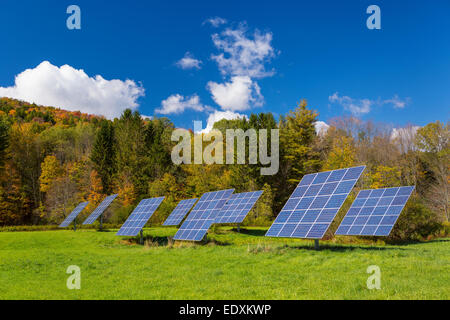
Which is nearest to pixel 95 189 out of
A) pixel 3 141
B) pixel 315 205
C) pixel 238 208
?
pixel 3 141

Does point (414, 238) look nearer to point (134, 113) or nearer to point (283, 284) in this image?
point (283, 284)

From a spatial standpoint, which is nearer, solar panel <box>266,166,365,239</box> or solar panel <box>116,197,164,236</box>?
solar panel <box>266,166,365,239</box>

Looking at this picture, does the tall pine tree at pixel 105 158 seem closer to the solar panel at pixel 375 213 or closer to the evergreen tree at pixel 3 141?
the evergreen tree at pixel 3 141

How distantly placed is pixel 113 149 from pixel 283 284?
6094cm

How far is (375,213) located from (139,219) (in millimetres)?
18011

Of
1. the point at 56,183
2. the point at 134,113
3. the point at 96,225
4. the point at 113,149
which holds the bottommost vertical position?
the point at 96,225

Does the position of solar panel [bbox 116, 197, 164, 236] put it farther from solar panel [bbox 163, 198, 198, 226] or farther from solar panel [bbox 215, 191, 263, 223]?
solar panel [bbox 215, 191, 263, 223]

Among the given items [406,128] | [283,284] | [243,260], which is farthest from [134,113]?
[283,284]

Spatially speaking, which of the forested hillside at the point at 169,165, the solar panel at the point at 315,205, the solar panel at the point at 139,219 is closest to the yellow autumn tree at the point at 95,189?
the forested hillside at the point at 169,165

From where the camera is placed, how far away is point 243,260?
51.2 feet

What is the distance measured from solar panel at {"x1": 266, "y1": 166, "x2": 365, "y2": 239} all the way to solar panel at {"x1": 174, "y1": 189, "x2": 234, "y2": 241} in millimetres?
6323

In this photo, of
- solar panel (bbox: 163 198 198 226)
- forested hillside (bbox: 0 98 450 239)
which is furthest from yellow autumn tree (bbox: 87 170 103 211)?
solar panel (bbox: 163 198 198 226)

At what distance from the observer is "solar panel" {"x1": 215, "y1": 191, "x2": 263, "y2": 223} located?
102 ft

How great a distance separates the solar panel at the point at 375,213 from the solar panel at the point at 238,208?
403 inches
